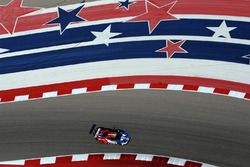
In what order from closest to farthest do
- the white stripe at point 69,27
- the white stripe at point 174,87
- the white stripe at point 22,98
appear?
1. the white stripe at point 174,87
2. the white stripe at point 22,98
3. the white stripe at point 69,27

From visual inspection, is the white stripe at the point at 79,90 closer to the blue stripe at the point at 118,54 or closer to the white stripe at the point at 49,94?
the white stripe at the point at 49,94

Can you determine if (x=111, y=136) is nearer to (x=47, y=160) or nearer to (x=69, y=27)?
(x=47, y=160)

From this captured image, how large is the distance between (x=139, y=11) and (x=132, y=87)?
2.48 m

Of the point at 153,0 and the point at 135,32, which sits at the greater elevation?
the point at 153,0

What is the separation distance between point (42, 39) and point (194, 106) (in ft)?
15.8

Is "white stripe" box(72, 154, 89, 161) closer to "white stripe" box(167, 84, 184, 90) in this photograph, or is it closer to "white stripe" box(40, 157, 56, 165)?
"white stripe" box(40, 157, 56, 165)

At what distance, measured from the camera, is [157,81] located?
32.0 feet

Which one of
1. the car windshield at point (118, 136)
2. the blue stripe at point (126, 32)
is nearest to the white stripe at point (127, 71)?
the blue stripe at point (126, 32)

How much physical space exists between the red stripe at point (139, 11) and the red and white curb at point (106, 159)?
3.96 meters

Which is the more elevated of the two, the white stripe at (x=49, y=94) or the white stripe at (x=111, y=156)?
the white stripe at (x=49, y=94)

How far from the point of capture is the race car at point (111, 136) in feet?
30.6

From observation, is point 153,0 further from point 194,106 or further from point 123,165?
point 123,165

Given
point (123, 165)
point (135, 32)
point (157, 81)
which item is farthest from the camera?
point (135, 32)

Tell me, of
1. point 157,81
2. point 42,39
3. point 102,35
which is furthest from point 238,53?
point 42,39
